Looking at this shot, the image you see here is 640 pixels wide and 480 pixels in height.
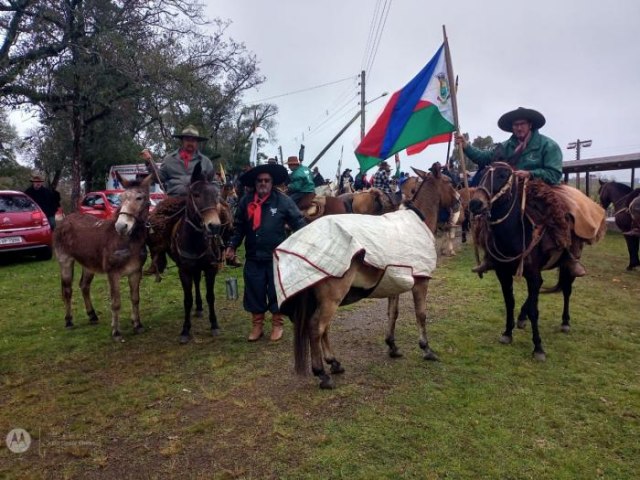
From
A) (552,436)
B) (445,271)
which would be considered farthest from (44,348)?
(445,271)

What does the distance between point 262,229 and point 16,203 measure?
33.0 feet

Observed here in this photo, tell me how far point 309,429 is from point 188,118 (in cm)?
2979

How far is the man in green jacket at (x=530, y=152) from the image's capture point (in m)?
5.71

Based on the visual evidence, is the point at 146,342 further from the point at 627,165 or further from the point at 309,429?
the point at 627,165

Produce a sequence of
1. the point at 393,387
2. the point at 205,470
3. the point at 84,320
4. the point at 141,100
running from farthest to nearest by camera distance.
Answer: the point at 141,100 < the point at 84,320 < the point at 393,387 < the point at 205,470

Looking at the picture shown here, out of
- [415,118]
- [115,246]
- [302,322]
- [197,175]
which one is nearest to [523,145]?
[415,118]

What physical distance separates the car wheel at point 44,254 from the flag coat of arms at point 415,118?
10.4 m

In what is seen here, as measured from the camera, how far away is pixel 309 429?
383 cm

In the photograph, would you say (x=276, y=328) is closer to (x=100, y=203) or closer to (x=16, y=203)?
(x=16, y=203)

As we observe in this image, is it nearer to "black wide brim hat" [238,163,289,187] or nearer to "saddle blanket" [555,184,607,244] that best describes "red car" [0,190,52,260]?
"black wide brim hat" [238,163,289,187]

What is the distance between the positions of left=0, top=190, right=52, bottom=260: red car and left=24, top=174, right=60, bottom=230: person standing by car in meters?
0.90

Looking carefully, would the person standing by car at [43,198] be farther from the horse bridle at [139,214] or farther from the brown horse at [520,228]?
the brown horse at [520,228]

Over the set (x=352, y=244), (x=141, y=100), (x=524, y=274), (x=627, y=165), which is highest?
(x=141, y=100)

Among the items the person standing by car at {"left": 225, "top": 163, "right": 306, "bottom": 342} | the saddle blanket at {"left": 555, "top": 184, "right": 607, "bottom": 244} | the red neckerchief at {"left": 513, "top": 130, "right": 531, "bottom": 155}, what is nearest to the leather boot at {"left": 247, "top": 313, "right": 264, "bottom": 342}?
the person standing by car at {"left": 225, "top": 163, "right": 306, "bottom": 342}
